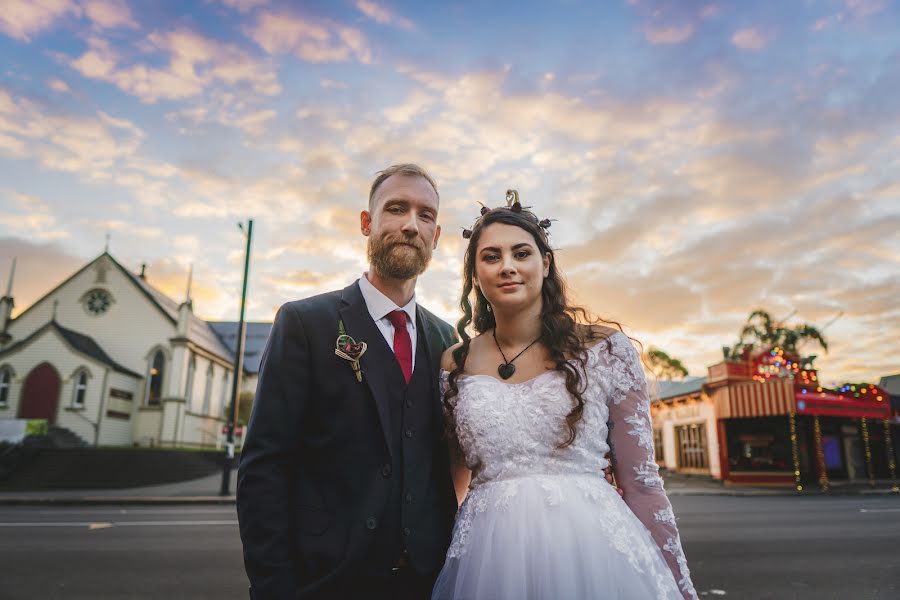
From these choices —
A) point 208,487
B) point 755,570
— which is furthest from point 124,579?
point 208,487

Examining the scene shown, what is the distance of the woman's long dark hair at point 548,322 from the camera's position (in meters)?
2.62

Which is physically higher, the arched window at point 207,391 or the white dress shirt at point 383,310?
the arched window at point 207,391

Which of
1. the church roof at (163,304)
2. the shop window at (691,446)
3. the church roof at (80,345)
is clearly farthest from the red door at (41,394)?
the shop window at (691,446)

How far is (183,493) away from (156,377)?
16.9m

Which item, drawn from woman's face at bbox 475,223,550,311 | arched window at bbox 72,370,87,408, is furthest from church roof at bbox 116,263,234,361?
woman's face at bbox 475,223,550,311

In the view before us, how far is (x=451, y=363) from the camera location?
297 centimetres

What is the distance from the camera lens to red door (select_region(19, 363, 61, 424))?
27.3 meters

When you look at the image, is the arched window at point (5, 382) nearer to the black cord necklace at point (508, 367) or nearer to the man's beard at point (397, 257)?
the man's beard at point (397, 257)

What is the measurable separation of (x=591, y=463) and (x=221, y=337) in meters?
48.6

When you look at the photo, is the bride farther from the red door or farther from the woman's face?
the red door

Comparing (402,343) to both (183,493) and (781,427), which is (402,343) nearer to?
(183,493)

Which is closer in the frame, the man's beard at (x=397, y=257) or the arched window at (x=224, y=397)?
the man's beard at (x=397, y=257)

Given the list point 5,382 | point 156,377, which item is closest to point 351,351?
point 5,382

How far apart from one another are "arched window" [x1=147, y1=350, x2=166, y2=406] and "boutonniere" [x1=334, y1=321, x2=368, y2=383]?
33.8 m
